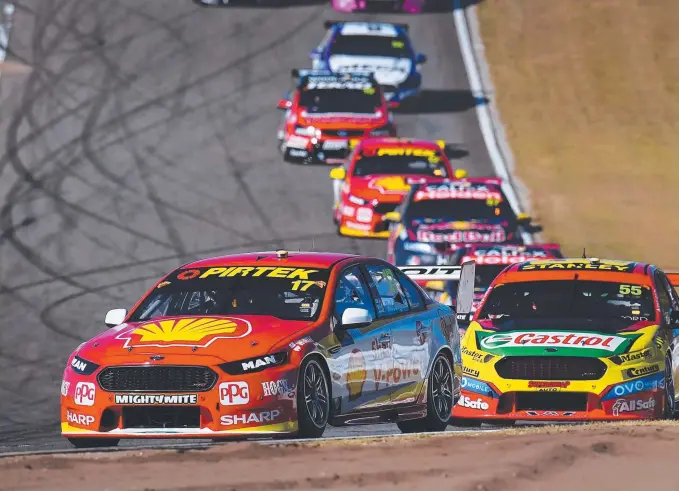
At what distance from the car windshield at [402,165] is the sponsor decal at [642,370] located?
1462 cm

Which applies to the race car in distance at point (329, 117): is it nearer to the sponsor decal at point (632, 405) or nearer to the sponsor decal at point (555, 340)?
the sponsor decal at point (555, 340)

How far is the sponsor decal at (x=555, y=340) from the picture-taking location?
45.8 feet

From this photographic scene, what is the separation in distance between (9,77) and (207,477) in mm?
29974

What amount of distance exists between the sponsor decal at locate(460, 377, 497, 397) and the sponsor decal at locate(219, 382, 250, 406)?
322 centimetres

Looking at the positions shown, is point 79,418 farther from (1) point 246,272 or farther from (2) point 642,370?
(2) point 642,370

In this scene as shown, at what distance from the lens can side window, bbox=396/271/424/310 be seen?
13477 mm

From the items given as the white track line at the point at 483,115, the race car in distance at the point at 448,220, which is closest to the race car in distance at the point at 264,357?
the race car in distance at the point at 448,220

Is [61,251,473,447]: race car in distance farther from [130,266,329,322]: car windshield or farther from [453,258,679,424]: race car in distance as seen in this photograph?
[453,258,679,424]: race car in distance

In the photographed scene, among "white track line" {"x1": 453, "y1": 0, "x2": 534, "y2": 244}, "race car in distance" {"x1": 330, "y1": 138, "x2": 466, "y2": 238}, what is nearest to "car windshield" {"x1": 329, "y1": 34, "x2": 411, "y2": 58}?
"white track line" {"x1": 453, "y1": 0, "x2": 534, "y2": 244}

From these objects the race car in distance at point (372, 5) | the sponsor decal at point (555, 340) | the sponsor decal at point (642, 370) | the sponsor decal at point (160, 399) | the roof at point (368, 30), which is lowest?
the sponsor decal at point (642, 370)

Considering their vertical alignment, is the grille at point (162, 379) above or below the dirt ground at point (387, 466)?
above

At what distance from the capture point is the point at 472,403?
46.4 feet

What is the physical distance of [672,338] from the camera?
1451 cm

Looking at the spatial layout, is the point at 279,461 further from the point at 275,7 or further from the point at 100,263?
the point at 275,7
